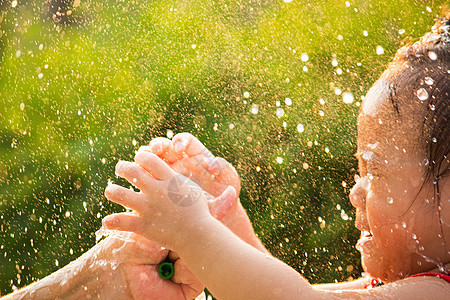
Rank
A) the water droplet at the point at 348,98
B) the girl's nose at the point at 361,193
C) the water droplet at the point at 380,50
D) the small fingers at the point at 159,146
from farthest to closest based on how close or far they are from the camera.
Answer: the water droplet at the point at 348,98
the water droplet at the point at 380,50
the small fingers at the point at 159,146
the girl's nose at the point at 361,193

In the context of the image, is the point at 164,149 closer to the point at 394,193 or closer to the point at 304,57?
the point at 394,193

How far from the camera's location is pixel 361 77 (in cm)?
377

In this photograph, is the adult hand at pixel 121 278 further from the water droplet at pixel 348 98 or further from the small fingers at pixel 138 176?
the water droplet at pixel 348 98

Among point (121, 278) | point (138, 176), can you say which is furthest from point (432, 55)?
point (121, 278)

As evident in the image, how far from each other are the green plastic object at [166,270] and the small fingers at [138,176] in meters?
0.49

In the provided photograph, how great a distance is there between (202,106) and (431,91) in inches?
80.4

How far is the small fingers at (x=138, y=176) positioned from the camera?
1.82 m

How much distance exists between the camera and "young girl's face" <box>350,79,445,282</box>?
179 cm

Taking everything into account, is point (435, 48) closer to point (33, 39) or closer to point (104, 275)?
point (104, 275)

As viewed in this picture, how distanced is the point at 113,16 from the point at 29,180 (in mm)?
1200

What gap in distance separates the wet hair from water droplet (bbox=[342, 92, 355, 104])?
171 cm

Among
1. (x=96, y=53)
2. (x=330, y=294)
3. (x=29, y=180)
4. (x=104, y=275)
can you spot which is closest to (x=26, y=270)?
(x=29, y=180)

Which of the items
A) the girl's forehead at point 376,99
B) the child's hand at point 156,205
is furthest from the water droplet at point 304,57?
the child's hand at point 156,205

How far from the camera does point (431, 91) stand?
1.79 m
